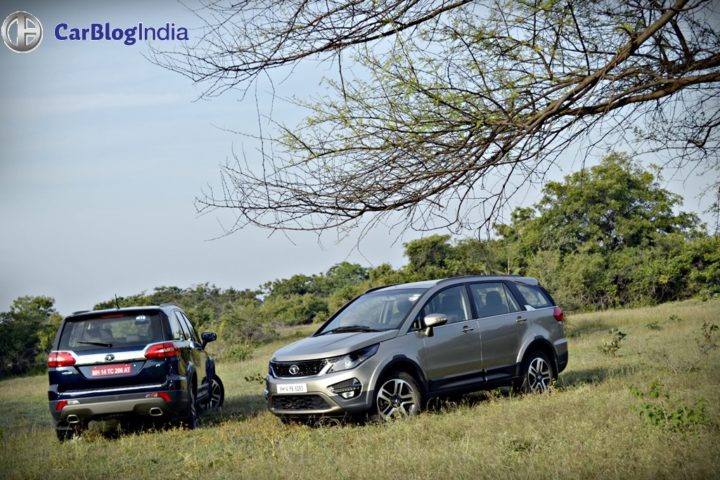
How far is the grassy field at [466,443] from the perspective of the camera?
7.08 meters

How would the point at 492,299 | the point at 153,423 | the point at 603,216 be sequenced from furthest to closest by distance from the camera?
the point at 603,216 < the point at 153,423 < the point at 492,299

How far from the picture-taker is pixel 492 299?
11867 mm

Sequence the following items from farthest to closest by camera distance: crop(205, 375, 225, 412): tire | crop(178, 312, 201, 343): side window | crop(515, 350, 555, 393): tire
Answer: crop(205, 375, 225, 412): tire < crop(178, 312, 201, 343): side window < crop(515, 350, 555, 393): tire

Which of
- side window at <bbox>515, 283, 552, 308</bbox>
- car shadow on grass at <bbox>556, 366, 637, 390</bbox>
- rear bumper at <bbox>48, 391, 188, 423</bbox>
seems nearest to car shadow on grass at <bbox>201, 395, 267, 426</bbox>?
rear bumper at <bbox>48, 391, 188, 423</bbox>

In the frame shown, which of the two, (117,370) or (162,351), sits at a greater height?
(162,351)

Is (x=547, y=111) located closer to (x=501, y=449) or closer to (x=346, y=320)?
(x=501, y=449)

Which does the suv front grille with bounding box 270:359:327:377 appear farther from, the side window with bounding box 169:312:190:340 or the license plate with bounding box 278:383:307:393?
the side window with bounding box 169:312:190:340

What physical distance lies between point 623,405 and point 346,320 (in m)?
3.65

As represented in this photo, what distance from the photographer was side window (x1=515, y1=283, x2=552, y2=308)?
12.4 metres

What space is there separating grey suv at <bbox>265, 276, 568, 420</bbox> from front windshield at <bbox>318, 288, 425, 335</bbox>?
0.7 inches

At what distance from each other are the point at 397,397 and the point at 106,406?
3.58m

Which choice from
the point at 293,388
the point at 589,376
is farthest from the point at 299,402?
the point at 589,376

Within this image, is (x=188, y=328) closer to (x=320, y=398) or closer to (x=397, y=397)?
(x=320, y=398)

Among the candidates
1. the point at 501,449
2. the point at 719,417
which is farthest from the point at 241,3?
the point at 719,417
